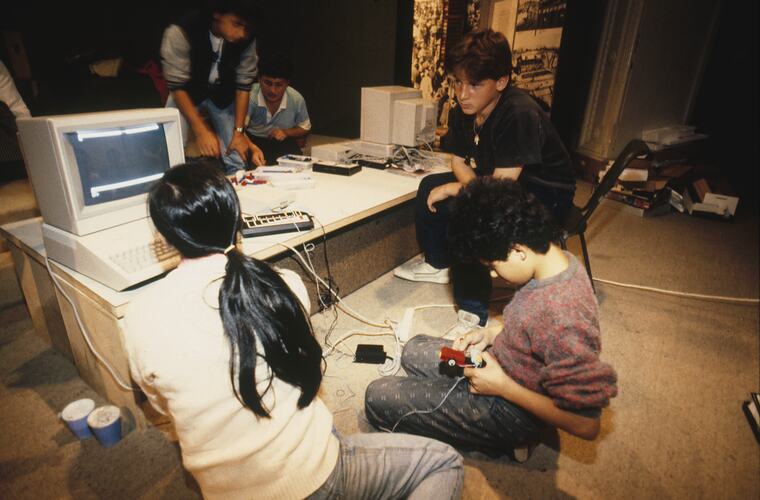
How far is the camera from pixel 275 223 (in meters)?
1.60

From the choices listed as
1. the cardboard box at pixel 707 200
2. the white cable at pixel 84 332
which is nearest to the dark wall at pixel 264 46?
the cardboard box at pixel 707 200

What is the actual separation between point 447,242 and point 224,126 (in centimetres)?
178

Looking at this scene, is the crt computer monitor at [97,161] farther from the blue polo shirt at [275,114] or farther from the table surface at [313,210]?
the blue polo shirt at [275,114]

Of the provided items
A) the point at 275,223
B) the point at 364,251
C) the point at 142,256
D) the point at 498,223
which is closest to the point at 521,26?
the point at 364,251

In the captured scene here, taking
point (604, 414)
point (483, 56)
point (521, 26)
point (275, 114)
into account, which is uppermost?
point (521, 26)

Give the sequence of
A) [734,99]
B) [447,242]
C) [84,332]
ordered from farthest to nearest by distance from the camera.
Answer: [734,99] < [447,242] < [84,332]

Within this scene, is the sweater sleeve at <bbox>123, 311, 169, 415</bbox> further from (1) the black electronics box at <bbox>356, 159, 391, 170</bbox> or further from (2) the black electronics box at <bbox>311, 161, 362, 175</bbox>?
(1) the black electronics box at <bbox>356, 159, 391, 170</bbox>

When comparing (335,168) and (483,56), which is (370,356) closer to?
(335,168)

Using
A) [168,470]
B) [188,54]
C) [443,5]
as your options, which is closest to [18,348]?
[168,470]

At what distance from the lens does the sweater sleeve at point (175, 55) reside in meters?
2.27

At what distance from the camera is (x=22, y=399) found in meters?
1.59

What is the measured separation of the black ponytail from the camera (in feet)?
2.47

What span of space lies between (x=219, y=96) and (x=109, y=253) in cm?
175

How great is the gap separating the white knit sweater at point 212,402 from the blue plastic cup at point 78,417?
75 cm
